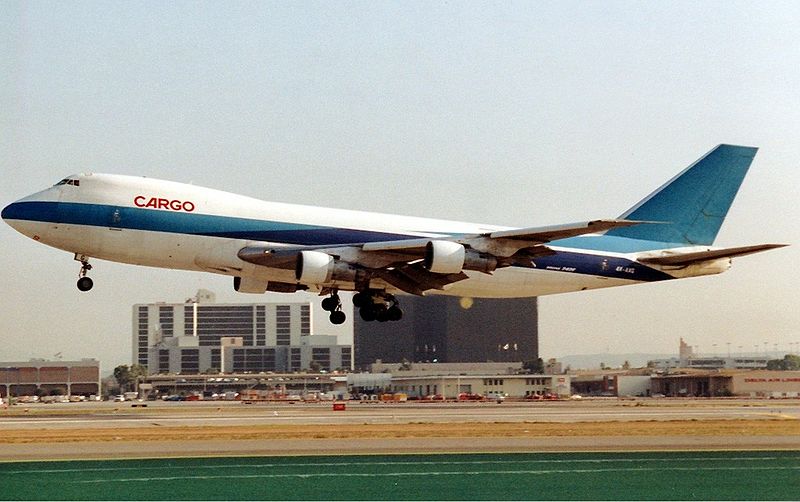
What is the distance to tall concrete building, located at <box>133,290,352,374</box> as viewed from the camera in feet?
500

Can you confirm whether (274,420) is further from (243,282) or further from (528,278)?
(528,278)

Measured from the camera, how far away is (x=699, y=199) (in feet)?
166

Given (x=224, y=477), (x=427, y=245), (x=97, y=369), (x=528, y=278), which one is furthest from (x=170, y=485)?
(x=97, y=369)

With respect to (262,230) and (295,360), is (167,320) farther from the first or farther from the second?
(262,230)

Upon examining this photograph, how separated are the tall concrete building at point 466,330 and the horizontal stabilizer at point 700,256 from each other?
43794 mm

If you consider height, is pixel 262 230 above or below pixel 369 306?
above

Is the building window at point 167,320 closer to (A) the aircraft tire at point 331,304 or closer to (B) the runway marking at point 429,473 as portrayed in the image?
(A) the aircraft tire at point 331,304

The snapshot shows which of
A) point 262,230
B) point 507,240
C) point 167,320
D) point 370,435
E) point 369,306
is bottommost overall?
point 370,435

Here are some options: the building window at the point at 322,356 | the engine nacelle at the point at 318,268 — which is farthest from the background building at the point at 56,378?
the engine nacelle at the point at 318,268

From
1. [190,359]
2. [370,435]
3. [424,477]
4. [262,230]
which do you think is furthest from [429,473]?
[190,359]

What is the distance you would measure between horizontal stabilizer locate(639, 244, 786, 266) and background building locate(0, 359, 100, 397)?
88.4 m

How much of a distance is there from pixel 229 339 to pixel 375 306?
119 m

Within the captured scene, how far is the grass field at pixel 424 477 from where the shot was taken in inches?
1065

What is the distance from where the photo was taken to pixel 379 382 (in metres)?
111
